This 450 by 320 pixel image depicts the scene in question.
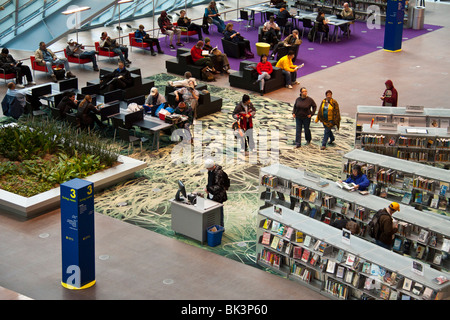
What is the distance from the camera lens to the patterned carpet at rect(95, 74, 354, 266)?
1224cm

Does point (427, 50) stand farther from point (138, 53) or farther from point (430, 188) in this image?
point (430, 188)

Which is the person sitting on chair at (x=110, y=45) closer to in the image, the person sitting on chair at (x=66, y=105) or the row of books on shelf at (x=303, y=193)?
the person sitting on chair at (x=66, y=105)

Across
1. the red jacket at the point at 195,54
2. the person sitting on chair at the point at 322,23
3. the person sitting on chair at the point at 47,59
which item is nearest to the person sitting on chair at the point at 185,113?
the red jacket at the point at 195,54

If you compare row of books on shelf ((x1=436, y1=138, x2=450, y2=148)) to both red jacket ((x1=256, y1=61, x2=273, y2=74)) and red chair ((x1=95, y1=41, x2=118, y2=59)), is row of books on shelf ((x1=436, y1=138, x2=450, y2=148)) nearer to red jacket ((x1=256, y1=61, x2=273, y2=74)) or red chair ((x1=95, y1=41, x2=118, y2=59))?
red jacket ((x1=256, y1=61, x2=273, y2=74))

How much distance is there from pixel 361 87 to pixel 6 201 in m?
10.9

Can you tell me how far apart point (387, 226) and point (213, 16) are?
16612 millimetres

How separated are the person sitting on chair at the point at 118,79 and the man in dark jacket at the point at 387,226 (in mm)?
9303

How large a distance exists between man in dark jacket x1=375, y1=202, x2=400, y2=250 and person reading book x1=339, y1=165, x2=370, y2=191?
1.06 m

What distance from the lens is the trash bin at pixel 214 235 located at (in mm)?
11498

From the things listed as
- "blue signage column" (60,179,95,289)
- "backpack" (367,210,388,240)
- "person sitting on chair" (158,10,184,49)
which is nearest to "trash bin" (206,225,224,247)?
"blue signage column" (60,179,95,289)

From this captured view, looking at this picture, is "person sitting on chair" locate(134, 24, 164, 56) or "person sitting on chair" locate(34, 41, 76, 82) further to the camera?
"person sitting on chair" locate(134, 24, 164, 56)

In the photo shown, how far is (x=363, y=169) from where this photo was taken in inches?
498

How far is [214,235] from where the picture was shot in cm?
1149

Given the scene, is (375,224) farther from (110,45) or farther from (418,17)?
(418,17)
